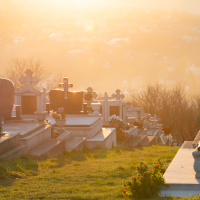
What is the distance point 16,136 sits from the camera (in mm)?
7598

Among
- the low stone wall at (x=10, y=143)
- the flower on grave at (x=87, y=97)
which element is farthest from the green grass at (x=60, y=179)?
the flower on grave at (x=87, y=97)

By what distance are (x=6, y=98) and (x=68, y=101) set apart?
24.1ft

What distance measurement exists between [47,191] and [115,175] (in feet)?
6.22

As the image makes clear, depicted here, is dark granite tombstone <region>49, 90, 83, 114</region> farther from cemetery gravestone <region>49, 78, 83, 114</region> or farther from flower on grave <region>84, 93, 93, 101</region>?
flower on grave <region>84, 93, 93, 101</region>

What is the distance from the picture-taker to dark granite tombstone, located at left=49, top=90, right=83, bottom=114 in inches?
744

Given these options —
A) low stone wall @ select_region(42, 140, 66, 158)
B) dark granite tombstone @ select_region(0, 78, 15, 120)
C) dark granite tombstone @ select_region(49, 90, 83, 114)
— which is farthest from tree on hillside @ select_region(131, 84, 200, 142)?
low stone wall @ select_region(42, 140, 66, 158)

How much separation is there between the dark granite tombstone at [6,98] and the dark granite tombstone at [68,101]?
6.94 m

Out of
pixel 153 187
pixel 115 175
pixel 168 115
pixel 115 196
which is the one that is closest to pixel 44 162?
pixel 115 175

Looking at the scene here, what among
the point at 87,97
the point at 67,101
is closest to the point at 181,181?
the point at 67,101

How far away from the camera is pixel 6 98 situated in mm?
11914

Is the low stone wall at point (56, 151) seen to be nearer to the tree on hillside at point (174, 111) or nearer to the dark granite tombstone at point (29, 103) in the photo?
the dark granite tombstone at point (29, 103)

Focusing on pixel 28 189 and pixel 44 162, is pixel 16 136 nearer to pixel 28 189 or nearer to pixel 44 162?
pixel 44 162

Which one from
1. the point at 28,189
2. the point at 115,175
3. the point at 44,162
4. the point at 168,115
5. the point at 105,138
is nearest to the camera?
the point at 28,189

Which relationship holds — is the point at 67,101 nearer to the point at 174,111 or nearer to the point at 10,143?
the point at 10,143
